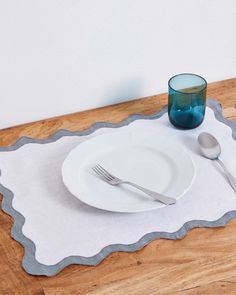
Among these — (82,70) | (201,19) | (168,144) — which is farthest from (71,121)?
(201,19)

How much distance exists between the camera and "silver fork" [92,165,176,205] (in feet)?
3.36

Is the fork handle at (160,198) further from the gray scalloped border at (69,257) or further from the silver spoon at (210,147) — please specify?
the silver spoon at (210,147)

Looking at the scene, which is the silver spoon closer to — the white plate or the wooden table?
the white plate

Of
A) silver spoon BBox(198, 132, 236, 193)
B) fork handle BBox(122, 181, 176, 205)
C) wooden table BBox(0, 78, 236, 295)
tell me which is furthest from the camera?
silver spoon BBox(198, 132, 236, 193)

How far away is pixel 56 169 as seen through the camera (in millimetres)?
1149

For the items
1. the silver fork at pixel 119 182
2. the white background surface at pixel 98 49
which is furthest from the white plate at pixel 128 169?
the white background surface at pixel 98 49

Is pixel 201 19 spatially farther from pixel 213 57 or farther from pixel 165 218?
pixel 165 218

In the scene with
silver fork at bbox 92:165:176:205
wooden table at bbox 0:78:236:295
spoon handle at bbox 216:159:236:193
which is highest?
silver fork at bbox 92:165:176:205

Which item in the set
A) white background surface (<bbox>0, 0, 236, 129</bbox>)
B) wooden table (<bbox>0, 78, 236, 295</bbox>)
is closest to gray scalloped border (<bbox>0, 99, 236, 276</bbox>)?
wooden table (<bbox>0, 78, 236, 295</bbox>)

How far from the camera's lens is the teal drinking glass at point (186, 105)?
121 cm

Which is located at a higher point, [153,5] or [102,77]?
[153,5]

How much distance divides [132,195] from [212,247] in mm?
160

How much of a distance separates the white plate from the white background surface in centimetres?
16

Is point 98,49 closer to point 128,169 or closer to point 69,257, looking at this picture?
point 128,169
